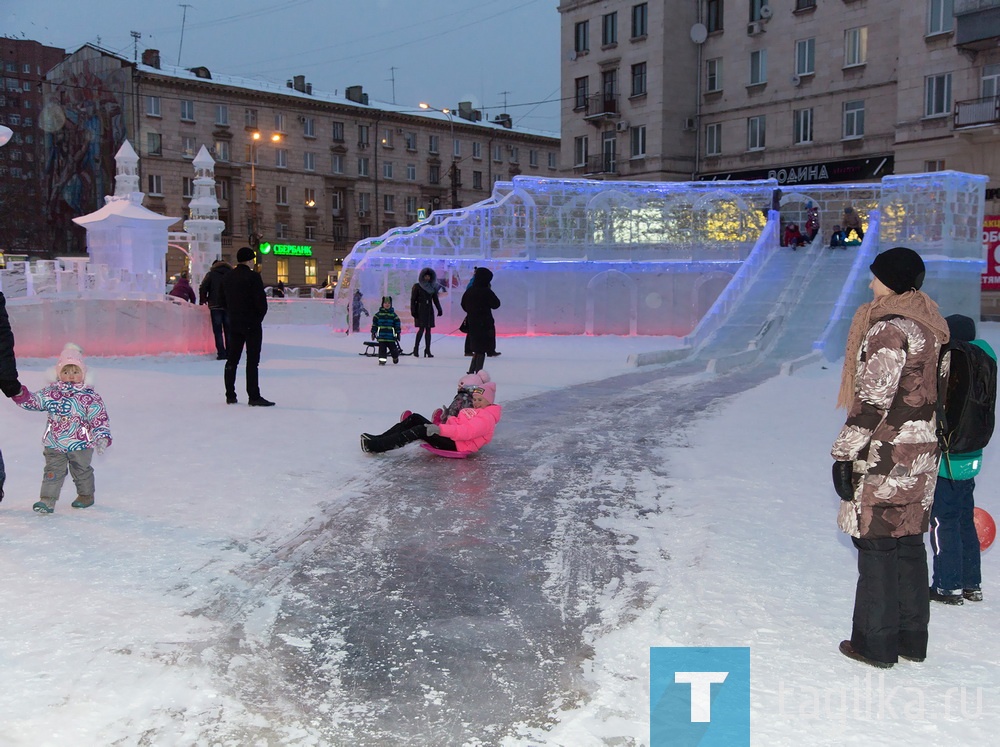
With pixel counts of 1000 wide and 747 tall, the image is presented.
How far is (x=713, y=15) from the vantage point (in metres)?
37.5

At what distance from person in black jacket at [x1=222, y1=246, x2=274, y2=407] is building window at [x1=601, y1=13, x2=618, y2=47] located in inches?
1284

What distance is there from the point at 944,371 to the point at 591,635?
1.94 m

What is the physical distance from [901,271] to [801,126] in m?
33.7

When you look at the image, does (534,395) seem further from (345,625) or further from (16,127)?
(16,127)

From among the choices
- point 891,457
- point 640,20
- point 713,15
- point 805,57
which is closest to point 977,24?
point 805,57

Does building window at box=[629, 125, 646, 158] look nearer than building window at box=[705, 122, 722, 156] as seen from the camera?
No

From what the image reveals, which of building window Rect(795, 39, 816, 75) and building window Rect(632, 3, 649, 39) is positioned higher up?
building window Rect(632, 3, 649, 39)

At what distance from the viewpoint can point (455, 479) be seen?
23.6 ft

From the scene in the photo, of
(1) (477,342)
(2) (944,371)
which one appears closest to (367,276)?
(1) (477,342)

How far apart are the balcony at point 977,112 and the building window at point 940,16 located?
2874 millimetres

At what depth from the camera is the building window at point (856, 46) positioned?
32.5m

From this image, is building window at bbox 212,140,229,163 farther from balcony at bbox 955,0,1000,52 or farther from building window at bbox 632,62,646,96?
balcony at bbox 955,0,1000,52

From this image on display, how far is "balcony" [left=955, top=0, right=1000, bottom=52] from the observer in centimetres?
2678
